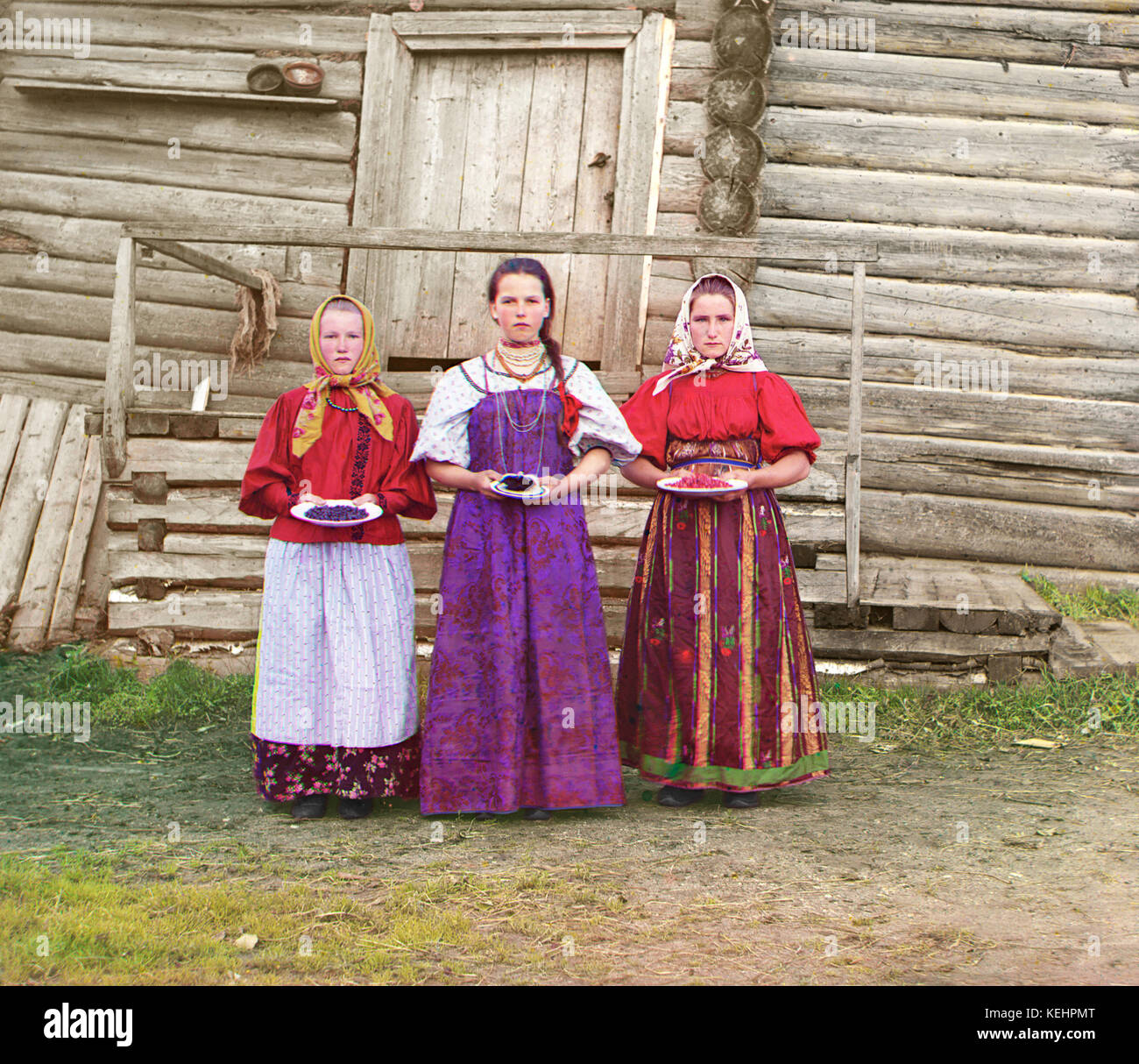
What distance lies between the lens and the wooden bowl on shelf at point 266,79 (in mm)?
6734

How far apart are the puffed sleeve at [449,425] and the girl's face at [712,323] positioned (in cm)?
83

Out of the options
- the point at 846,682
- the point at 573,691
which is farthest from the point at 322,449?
A: the point at 846,682

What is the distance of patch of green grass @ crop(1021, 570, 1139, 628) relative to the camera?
6.24 metres

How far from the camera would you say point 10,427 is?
689 centimetres

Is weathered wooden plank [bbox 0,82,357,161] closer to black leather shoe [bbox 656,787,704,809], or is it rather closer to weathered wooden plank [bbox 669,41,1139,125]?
weathered wooden plank [bbox 669,41,1139,125]

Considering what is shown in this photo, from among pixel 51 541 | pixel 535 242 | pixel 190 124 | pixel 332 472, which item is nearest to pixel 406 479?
pixel 332 472

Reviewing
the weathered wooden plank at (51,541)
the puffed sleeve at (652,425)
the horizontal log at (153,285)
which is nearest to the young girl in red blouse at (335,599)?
the puffed sleeve at (652,425)

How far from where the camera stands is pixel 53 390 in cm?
711

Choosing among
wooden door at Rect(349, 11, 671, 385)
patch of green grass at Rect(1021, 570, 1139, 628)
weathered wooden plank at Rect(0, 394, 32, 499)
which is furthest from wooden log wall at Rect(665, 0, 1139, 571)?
weathered wooden plank at Rect(0, 394, 32, 499)

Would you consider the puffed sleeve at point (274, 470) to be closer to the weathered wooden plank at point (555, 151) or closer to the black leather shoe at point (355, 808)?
the black leather shoe at point (355, 808)

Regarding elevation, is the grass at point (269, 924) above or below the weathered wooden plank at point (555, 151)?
below

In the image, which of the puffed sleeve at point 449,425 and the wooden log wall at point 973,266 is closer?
the puffed sleeve at point 449,425

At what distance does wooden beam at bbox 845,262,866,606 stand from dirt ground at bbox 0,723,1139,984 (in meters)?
0.85

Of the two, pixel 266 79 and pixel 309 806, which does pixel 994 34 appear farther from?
pixel 309 806
